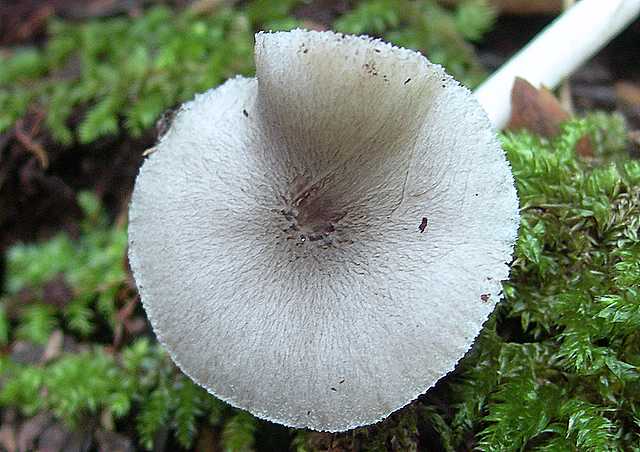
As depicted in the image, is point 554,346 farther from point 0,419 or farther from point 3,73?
point 3,73

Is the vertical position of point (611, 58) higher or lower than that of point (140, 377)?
higher

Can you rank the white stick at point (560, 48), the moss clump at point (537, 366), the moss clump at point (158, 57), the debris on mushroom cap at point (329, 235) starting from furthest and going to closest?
the moss clump at point (158, 57) → the white stick at point (560, 48) → the moss clump at point (537, 366) → the debris on mushroom cap at point (329, 235)

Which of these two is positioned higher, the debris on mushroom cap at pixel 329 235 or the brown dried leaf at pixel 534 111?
the brown dried leaf at pixel 534 111

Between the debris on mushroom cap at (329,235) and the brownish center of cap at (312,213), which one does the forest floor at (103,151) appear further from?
the brownish center of cap at (312,213)

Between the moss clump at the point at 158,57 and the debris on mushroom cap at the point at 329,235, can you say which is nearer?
the debris on mushroom cap at the point at 329,235

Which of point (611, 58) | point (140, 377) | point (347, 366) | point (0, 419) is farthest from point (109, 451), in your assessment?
point (611, 58)

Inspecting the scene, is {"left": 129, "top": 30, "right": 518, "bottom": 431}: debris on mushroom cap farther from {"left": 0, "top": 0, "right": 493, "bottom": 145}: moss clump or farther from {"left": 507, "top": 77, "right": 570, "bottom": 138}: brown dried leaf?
{"left": 0, "top": 0, "right": 493, "bottom": 145}: moss clump

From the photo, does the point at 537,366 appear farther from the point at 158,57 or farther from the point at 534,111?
the point at 158,57

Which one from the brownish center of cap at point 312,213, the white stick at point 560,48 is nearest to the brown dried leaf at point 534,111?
the white stick at point 560,48
